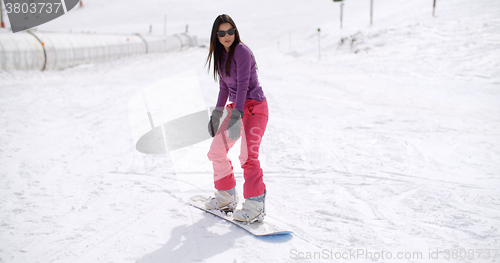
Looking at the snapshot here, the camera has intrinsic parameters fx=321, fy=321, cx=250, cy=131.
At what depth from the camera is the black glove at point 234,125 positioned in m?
2.47

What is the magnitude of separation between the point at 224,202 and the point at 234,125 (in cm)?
85

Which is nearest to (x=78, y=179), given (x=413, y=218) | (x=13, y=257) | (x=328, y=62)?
(x=13, y=257)

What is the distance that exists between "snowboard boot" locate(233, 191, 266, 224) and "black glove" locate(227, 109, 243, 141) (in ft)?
1.99

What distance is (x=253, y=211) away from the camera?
2.75 metres

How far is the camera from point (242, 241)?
8.47ft

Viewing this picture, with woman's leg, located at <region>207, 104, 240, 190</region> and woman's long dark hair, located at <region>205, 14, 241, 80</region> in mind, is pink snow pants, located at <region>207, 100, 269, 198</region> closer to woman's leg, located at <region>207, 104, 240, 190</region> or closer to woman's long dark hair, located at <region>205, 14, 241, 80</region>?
woman's leg, located at <region>207, 104, 240, 190</region>

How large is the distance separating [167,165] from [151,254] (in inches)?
77.0

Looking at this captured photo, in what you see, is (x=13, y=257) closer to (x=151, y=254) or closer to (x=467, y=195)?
(x=151, y=254)

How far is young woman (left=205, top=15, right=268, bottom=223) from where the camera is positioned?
8.18ft

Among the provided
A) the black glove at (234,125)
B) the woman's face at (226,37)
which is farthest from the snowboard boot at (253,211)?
the woman's face at (226,37)

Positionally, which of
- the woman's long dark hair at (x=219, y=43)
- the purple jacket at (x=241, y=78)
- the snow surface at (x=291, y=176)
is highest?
the woman's long dark hair at (x=219, y=43)

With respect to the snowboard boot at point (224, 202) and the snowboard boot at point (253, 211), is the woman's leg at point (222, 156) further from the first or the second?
the snowboard boot at point (253, 211)

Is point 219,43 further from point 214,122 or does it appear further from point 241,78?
point 214,122

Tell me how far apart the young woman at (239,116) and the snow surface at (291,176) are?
0.36 m
